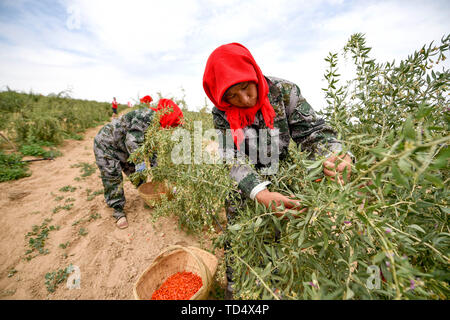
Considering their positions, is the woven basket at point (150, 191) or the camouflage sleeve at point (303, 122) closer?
the camouflage sleeve at point (303, 122)

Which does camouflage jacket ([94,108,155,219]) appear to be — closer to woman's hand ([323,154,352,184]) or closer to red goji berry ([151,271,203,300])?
red goji berry ([151,271,203,300])

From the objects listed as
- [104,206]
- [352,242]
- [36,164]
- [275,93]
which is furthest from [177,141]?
[36,164]

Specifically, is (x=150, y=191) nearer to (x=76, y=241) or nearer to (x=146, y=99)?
(x=76, y=241)

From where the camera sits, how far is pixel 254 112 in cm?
163

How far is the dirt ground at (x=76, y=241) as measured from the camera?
7.43 feet

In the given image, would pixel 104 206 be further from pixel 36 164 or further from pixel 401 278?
pixel 401 278

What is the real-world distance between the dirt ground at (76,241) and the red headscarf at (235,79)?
1.34m

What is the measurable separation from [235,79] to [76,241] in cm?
332

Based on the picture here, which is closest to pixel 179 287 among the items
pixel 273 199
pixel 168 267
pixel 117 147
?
pixel 168 267

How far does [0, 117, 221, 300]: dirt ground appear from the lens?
227 centimetres

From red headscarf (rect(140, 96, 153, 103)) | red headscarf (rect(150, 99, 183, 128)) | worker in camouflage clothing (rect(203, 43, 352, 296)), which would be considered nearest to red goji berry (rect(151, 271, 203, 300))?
worker in camouflage clothing (rect(203, 43, 352, 296))

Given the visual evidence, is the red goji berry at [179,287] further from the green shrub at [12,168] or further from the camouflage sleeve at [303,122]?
the green shrub at [12,168]

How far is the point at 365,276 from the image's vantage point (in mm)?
649

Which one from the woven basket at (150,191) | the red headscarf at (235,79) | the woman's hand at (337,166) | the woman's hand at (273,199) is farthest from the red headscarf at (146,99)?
the woman's hand at (337,166)
